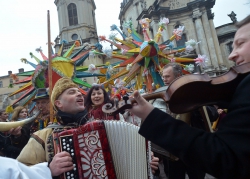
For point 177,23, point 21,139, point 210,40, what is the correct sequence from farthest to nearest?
point 177,23 → point 210,40 → point 21,139

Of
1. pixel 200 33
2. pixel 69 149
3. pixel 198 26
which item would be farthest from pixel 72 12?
pixel 69 149

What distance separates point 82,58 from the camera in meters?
6.56

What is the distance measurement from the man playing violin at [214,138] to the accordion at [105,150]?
685mm

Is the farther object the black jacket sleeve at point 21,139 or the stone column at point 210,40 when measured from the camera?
the stone column at point 210,40

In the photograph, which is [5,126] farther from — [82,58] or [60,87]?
[82,58]

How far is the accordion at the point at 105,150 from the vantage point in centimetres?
175

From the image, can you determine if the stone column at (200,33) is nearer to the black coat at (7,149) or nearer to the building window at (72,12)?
the building window at (72,12)

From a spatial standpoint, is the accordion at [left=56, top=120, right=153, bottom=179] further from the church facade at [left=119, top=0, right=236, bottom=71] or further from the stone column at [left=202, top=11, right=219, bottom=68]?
the stone column at [left=202, top=11, right=219, bottom=68]

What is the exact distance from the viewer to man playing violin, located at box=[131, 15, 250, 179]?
1007 mm

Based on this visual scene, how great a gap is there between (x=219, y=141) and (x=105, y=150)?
3.23 ft

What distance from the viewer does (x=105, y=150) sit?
1.78m

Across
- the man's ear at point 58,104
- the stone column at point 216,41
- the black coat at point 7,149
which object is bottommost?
the black coat at point 7,149

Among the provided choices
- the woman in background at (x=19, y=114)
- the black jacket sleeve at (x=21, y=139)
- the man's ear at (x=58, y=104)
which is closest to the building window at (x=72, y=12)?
the woman in background at (x=19, y=114)

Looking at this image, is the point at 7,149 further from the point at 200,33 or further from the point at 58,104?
the point at 200,33
